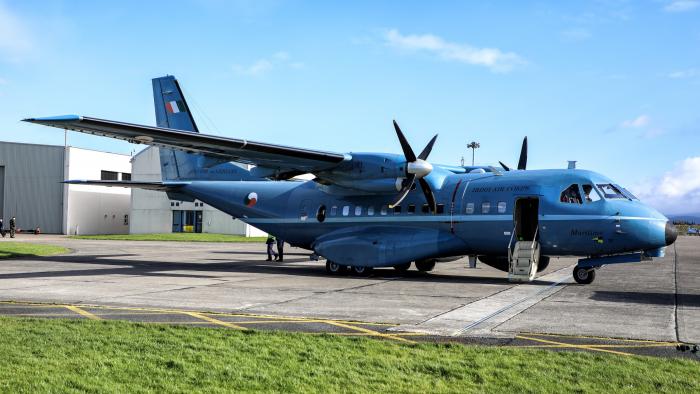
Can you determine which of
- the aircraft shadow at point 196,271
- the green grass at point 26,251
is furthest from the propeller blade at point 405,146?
the green grass at point 26,251

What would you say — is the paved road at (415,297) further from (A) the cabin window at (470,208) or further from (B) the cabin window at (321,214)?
(A) the cabin window at (470,208)

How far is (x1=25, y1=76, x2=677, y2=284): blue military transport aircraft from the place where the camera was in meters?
18.5

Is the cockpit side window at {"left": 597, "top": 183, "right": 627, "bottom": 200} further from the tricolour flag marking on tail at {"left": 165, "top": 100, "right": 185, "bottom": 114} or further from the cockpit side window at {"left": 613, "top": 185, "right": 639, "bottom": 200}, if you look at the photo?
the tricolour flag marking on tail at {"left": 165, "top": 100, "right": 185, "bottom": 114}

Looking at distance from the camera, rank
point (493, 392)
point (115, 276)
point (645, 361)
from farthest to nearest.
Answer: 1. point (115, 276)
2. point (645, 361)
3. point (493, 392)

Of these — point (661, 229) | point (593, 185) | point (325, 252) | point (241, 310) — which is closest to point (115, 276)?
point (325, 252)

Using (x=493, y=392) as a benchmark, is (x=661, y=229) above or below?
above

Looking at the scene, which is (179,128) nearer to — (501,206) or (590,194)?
(501,206)

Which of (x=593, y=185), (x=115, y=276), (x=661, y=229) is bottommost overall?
(x=115, y=276)

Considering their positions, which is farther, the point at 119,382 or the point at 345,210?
the point at 345,210

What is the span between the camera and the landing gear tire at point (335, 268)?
2267cm

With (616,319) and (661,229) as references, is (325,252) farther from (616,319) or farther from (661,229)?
(616,319)

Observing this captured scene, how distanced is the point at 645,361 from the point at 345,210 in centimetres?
1601

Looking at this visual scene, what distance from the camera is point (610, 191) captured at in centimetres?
1888

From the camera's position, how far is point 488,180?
67.9 ft
